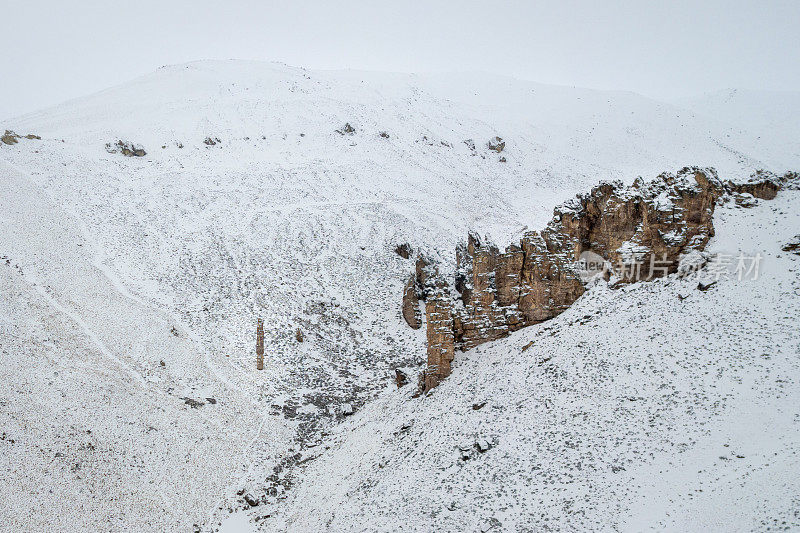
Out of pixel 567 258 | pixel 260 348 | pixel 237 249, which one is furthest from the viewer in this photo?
pixel 237 249

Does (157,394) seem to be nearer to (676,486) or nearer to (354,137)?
(676,486)

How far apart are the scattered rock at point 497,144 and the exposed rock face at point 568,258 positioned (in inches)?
1801

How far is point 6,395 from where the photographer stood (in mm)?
21422

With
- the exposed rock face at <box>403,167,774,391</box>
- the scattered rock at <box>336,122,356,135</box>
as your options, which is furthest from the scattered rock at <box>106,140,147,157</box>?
the exposed rock face at <box>403,167,774,391</box>

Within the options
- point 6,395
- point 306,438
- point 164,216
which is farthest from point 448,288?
point 164,216

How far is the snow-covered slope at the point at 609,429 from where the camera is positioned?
14.1 metres

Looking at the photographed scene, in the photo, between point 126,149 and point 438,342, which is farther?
point 126,149


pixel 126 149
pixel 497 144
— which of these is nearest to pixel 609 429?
pixel 497 144

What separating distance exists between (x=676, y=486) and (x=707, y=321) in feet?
30.1

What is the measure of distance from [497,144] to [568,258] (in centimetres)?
4956

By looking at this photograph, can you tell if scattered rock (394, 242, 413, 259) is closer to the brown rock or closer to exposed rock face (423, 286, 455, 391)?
the brown rock

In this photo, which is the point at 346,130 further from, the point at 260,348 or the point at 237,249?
the point at 260,348

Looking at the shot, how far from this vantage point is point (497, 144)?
72125mm

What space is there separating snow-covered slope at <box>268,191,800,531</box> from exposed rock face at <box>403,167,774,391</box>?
1.16 m
